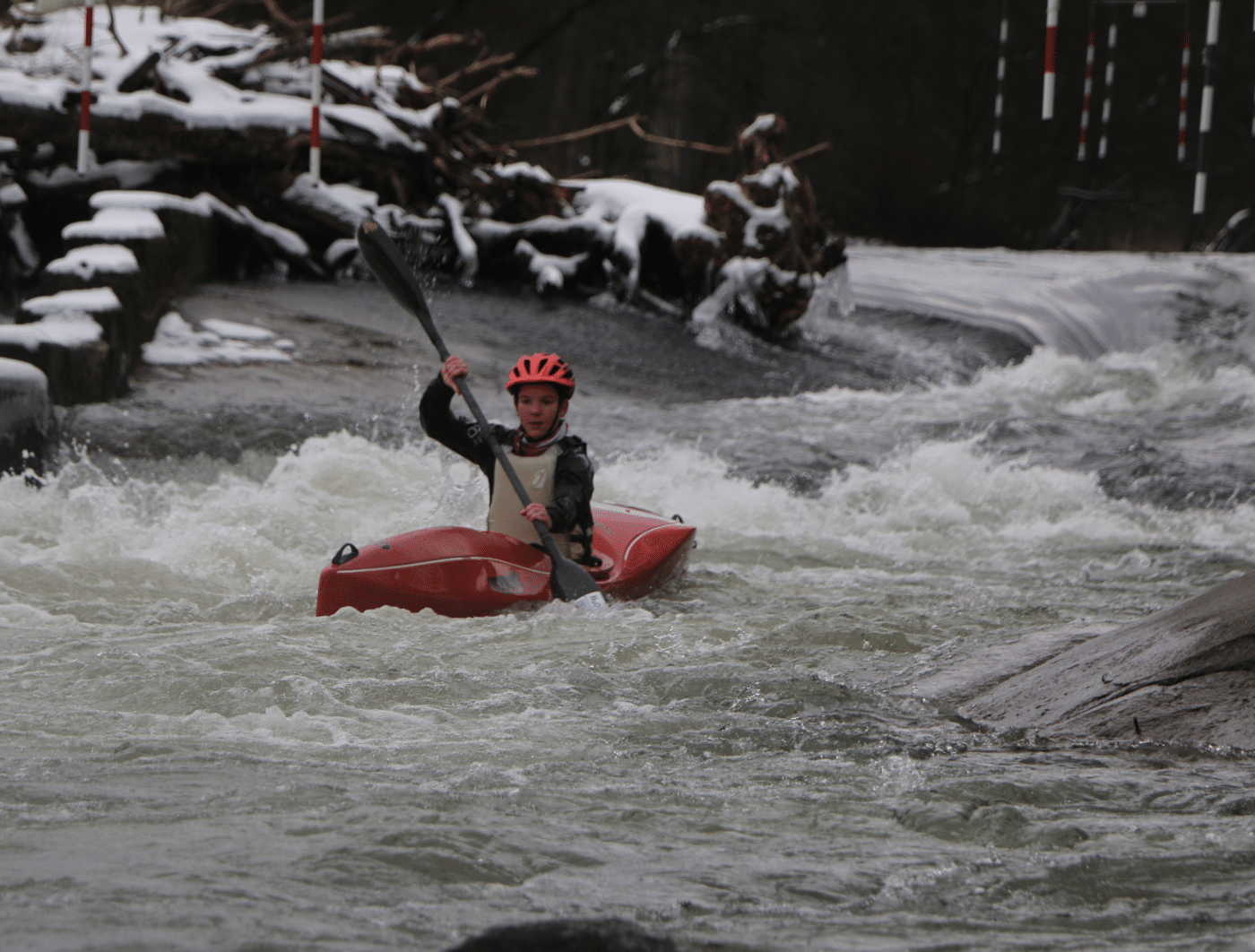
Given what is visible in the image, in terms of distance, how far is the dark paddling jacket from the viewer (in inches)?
155

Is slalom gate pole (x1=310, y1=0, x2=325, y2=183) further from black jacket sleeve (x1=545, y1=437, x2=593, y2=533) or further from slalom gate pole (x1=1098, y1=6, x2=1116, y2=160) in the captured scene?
slalom gate pole (x1=1098, y1=6, x2=1116, y2=160)

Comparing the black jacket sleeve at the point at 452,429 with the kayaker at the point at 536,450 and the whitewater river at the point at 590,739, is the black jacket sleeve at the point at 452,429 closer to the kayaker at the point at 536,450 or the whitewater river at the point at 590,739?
the kayaker at the point at 536,450

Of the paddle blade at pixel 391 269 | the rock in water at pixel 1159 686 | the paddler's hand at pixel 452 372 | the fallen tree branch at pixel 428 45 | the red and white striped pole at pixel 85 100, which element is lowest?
the rock in water at pixel 1159 686

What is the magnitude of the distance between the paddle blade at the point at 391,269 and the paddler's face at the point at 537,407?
2.81 ft

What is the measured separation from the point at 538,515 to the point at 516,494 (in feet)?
0.70

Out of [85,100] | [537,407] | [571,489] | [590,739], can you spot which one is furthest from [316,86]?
[590,739]

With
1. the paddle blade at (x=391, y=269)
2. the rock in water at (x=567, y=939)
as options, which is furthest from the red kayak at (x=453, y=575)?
the rock in water at (x=567, y=939)

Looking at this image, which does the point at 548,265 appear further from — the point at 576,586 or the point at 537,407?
the point at 576,586

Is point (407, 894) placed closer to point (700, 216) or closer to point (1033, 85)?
point (700, 216)

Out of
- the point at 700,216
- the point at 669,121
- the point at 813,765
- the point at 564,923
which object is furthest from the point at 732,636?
the point at 669,121

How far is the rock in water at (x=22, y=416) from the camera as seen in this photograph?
4.84 meters

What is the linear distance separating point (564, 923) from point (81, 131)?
6.32 metres

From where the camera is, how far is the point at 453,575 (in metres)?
3.74

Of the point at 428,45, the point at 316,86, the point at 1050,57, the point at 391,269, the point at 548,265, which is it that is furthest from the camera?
the point at 428,45
